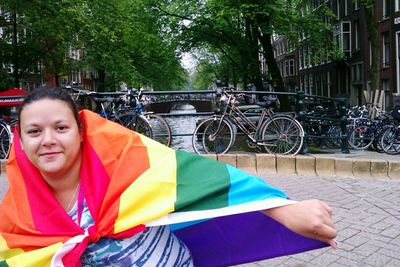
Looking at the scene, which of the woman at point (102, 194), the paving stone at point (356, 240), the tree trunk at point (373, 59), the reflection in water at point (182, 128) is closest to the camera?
the woman at point (102, 194)

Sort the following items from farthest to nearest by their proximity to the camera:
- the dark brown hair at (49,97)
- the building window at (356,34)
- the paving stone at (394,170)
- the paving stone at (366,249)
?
1. the building window at (356,34)
2. the paving stone at (394,170)
3. the paving stone at (366,249)
4. the dark brown hair at (49,97)

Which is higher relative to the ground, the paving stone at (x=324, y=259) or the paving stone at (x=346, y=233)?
the paving stone at (x=346, y=233)

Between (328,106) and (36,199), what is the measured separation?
437 inches

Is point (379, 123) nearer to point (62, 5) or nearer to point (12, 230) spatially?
point (62, 5)

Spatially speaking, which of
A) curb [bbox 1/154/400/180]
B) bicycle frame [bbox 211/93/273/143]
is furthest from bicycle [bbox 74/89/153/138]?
curb [bbox 1/154/400/180]

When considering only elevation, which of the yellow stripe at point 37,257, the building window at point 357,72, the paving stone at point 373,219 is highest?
the building window at point 357,72

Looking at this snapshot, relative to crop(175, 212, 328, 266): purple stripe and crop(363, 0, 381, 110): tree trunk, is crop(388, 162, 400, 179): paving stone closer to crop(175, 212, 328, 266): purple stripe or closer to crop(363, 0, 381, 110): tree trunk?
crop(175, 212, 328, 266): purple stripe

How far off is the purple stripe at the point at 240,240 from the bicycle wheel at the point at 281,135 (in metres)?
6.03

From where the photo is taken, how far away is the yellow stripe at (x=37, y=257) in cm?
160

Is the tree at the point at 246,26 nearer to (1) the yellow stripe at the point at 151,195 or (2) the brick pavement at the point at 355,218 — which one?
(2) the brick pavement at the point at 355,218

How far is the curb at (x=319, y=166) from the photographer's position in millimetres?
6465

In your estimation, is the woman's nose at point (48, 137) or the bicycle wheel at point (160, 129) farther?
the bicycle wheel at point (160, 129)

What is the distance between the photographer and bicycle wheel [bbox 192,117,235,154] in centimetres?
809

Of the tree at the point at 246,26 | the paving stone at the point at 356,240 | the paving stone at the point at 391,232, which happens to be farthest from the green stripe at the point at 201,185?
the tree at the point at 246,26
